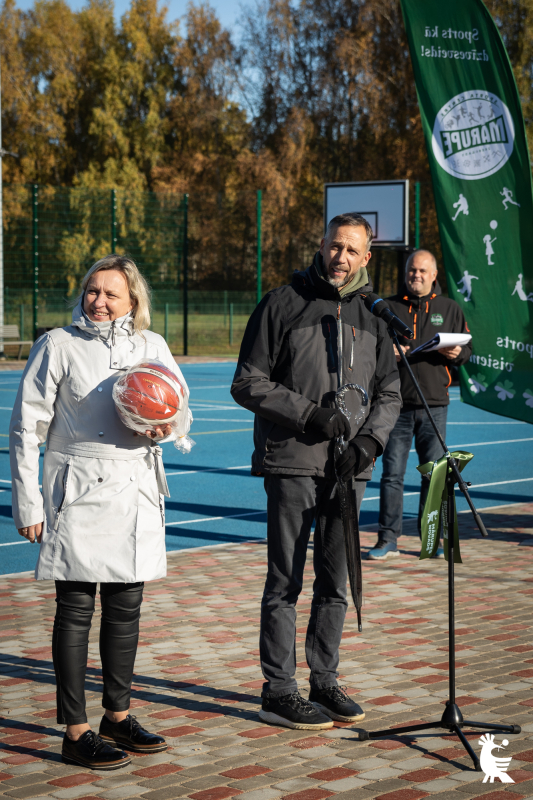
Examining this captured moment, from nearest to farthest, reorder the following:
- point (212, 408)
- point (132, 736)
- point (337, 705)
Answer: point (132, 736)
point (337, 705)
point (212, 408)

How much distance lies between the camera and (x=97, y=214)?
34188 millimetres

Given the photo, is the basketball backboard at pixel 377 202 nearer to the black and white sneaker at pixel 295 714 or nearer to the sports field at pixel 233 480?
the sports field at pixel 233 480

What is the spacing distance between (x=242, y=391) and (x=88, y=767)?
168cm

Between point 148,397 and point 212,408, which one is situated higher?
point 148,397

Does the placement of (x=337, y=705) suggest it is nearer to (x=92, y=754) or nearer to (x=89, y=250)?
(x=92, y=754)

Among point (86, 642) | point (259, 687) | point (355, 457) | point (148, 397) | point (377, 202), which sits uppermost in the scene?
point (377, 202)

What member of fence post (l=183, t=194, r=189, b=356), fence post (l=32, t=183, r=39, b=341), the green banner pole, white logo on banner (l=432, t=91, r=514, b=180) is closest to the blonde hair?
the green banner pole

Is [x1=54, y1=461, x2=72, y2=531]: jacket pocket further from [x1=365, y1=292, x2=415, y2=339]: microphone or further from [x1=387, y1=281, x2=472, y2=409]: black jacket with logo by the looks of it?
[x1=387, y1=281, x2=472, y2=409]: black jacket with logo

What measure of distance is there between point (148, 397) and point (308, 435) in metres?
0.82

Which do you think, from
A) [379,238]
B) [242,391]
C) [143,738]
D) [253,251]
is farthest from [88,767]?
[253,251]

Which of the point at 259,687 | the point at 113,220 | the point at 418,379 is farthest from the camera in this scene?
the point at 113,220

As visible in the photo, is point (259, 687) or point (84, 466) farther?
point (259, 687)

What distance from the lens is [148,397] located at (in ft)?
13.4

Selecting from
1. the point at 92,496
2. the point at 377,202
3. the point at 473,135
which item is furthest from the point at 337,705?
the point at 377,202
